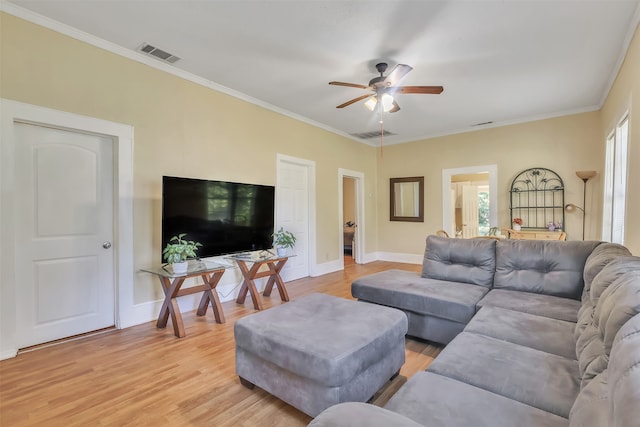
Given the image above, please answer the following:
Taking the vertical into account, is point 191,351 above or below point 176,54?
below

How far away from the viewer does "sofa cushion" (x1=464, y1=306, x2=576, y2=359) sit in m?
1.64

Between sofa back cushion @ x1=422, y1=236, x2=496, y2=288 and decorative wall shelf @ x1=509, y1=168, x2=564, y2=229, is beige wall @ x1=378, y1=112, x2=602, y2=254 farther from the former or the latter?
sofa back cushion @ x1=422, y1=236, x2=496, y2=288

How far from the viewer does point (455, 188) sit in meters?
8.12

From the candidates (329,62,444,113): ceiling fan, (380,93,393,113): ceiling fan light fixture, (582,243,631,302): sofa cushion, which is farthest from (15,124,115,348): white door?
(582,243,631,302): sofa cushion

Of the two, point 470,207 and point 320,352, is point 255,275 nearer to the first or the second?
point 320,352

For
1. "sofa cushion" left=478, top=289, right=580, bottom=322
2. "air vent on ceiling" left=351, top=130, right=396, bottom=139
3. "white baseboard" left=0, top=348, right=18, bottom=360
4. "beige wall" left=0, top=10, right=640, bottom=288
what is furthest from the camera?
"air vent on ceiling" left=351, top=130, right=396, bottom=139

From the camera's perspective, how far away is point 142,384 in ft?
6.91

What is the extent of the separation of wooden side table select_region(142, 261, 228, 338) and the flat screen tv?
26cm

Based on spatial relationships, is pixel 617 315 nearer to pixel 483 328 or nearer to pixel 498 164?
pixel 483 328

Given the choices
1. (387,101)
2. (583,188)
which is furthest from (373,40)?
(583,188)

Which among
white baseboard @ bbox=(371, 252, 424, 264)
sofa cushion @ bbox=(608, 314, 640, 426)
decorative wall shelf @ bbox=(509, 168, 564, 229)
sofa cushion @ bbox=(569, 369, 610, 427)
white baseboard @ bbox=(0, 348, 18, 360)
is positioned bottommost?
white baseboard @ bbox=(0, 348, 18, 360)

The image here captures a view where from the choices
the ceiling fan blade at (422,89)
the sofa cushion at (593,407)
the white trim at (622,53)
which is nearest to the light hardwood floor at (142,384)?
the sofa cushion at (593,407)

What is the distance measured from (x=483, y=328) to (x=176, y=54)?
368 cm

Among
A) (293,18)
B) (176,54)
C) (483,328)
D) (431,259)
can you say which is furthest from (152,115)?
(483,328)
